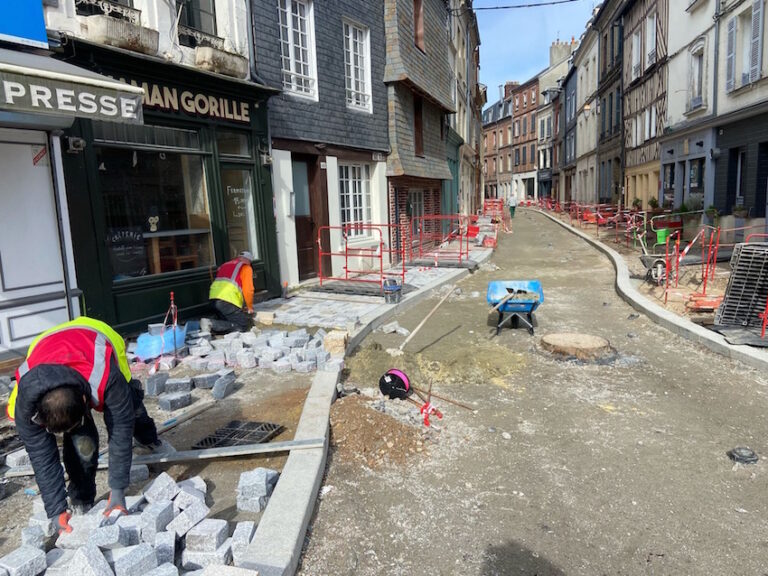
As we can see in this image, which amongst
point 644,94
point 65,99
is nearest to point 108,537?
point 65,99

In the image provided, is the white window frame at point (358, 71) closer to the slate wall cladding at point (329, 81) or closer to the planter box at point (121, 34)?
the slate wall cladding at point (329, 81)

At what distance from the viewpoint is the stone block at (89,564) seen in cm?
261

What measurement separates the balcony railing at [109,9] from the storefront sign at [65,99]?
216cm

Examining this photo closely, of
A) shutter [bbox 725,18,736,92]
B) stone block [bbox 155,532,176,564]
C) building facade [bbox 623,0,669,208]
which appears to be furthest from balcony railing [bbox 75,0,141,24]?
building facade [bbox 623,0,669,208]

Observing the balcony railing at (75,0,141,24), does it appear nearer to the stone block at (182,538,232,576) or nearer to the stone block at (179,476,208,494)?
the stone block at (179,476,208,494)

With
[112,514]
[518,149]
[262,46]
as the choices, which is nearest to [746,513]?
[112,514]

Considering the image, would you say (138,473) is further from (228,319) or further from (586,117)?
(586,117)

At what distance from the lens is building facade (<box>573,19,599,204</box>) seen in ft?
110

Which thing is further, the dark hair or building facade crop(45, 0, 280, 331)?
building facade crop(45, 0, 280, 331)

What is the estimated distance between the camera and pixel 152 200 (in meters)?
7.88

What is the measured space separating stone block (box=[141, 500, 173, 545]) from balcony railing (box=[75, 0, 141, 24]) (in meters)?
6.38

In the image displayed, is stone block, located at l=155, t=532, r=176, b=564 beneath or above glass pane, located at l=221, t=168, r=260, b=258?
beneath

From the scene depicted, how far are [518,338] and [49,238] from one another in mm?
6498

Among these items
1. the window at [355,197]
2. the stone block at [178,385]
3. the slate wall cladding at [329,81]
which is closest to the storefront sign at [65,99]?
the stone block at [178,385]
